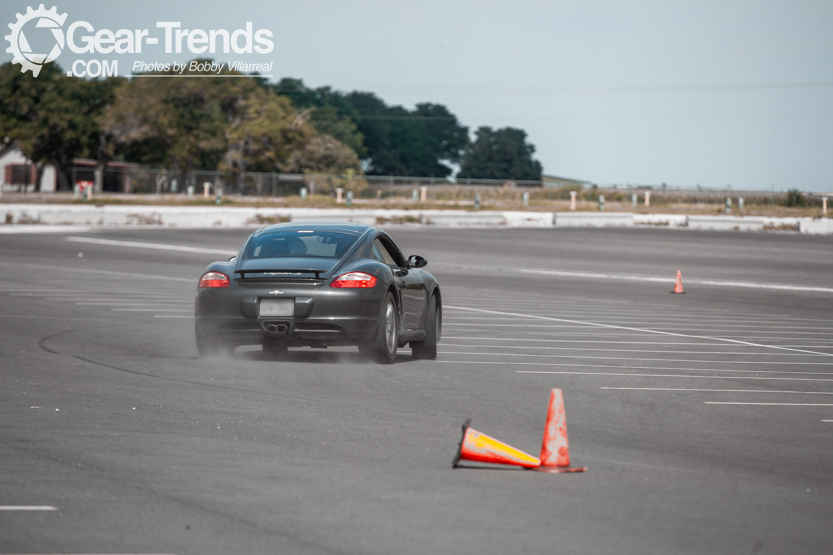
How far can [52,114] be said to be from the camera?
7388cm

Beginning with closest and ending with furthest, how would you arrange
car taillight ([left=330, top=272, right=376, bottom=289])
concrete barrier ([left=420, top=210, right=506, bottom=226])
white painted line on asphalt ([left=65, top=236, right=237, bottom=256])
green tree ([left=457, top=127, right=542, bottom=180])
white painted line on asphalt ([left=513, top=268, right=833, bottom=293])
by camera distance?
car taillight ([left=330, top=272, right=376, bottom=289]), white painted line on asphalt ([left=513, top=268, right=833, bottom=293]), white painted line on asphalt ([left=65, top=236, right=237, bottom=256]), concrete barrier ([left=420, top=210, right=506, bottom=226]), green tree ([left=457, top=127, right=542, bottom=180])

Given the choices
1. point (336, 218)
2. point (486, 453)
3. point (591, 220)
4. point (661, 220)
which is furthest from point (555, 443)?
point (661, 220)

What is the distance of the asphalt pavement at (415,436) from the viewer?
474cm

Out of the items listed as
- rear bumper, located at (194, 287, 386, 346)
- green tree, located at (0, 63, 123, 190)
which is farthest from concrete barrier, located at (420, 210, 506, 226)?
green tree, located at (0, 63, 123, 190)

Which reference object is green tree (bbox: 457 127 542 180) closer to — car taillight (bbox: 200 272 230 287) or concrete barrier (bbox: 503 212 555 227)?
concrete barrier (bbox: 503 212 555 227)

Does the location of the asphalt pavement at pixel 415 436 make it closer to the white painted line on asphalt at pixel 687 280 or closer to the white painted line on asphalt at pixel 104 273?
the white painted line on asphalt at pixel 104 273

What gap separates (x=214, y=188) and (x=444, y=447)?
66.2 m

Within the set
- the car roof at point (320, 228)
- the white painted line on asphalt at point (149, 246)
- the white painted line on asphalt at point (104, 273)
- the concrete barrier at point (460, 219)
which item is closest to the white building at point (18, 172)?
the concrete barrier at point (460, 219)

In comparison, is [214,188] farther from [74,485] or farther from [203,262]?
[74,485]

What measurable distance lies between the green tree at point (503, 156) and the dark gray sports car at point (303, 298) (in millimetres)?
114168

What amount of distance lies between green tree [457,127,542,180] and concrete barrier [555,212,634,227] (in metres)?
76.3

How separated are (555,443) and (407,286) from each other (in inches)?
200

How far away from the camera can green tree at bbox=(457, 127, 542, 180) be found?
124062 millimetres

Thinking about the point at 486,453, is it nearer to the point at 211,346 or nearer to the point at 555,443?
the point at 555,443
